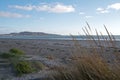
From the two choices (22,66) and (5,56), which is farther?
(5,56)

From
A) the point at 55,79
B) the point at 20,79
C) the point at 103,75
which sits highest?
the point at 103,75

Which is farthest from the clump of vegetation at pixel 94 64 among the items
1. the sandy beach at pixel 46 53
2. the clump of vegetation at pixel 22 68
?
the clump of vegetation at pixel 22 68

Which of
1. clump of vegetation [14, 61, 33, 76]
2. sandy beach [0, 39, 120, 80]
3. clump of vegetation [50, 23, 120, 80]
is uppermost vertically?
clump of vegetation [50, 23, 120, 80]

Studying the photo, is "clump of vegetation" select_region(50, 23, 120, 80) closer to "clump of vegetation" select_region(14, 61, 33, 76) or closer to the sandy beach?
the sandy beach

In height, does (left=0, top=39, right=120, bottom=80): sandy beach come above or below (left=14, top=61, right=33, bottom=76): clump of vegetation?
below

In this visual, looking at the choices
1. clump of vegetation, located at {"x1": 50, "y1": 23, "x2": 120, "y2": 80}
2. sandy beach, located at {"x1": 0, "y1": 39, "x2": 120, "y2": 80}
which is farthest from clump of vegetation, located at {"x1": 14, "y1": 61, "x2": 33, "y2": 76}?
clump of vegetation, located at {"x1": 50, "y1": 23, "x2": 120, "y2": 80}

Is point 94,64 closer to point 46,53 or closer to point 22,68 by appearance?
point 22,68

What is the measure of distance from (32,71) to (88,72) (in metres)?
5.58

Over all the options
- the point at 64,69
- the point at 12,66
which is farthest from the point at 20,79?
the point at 64,69

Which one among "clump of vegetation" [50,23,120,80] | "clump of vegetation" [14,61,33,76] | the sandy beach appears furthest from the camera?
"clump of vegetation" [14,61,33,76]

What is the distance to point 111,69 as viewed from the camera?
4395mm

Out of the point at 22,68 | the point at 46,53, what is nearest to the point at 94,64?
the point at 22,68

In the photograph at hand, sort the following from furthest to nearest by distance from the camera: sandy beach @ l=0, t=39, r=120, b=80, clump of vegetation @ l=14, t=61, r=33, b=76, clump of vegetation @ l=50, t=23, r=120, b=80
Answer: clump of vegetation @ l=14, t=61, r=33, b=76
sandy beach @ l=0, t=39, r=120, b=80
clump of vegetation @ l=50, t=23, r=120, b=80

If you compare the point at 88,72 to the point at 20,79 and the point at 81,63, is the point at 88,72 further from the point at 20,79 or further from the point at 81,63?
the point at 20,79
